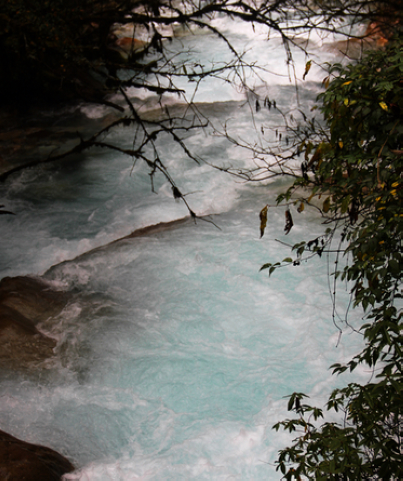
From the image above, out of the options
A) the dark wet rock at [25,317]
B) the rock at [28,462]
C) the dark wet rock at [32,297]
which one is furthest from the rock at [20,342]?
the rock at [28,462]

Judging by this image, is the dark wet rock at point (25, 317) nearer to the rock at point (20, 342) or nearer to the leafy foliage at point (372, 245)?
the rock at point (20, 342)

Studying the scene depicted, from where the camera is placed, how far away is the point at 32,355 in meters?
3.90

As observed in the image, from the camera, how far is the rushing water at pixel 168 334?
3375mm

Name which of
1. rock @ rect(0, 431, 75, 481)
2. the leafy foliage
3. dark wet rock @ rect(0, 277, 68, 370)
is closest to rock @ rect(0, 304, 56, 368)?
→ dark wet rock @ rect(0, 277, 68, 370)

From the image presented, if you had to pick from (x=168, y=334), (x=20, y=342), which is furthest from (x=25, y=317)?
(x=168, y=334)

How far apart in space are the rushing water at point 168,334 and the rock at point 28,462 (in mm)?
161

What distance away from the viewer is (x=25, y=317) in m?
4.21

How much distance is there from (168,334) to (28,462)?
167 cm

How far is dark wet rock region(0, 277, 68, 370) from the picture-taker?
3852 mm

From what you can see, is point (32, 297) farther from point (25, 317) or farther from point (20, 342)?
point (20, 342)

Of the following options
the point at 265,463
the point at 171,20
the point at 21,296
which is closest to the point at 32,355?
the point at 21,296

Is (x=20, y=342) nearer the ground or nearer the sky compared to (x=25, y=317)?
nearer the ground

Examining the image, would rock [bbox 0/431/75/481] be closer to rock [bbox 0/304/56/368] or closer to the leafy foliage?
rock [bbox 0/304/56/368]

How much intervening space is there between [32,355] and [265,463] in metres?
2.08
